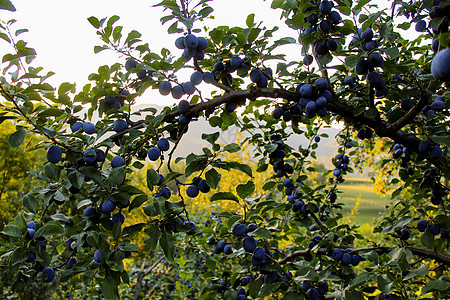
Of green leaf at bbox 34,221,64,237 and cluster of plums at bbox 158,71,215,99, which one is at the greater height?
cluster of plums at bbox 158,71,215,99

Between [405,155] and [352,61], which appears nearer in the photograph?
[352,61]

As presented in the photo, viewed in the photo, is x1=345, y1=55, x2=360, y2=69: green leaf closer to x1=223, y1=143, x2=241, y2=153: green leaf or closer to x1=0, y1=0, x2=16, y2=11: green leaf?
x1=223, y1=143, x2=241, y2=153: green leaf

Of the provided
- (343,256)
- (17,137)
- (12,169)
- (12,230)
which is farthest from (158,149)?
(12,169)

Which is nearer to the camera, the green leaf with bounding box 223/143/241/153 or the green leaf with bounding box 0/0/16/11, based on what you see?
the green leaf with bounding box 0/0/16/11

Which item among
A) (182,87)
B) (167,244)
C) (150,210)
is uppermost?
(182,87)

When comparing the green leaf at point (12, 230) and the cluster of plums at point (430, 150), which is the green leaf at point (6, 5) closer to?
the green leaf at point (12, 230)

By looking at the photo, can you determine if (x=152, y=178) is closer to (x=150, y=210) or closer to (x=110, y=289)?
(x=150, y=210)

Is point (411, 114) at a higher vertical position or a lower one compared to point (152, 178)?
higher

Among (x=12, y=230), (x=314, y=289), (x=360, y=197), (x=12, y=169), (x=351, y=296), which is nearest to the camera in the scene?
(x=12, y=230)

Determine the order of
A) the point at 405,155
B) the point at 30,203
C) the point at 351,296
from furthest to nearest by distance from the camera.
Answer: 1. the point at 405,155
2. the point at 351,296
3. the point at 30,203

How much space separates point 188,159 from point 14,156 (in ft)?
32.3

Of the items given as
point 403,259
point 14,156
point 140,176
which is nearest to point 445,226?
point 403,259

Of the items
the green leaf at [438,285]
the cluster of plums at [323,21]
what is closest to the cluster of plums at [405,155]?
the green leaf at [438,285]

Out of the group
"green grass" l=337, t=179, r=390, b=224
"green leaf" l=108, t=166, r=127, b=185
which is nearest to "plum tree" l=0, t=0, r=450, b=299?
"green leaf" l=108, t=166, r=127, b=185
